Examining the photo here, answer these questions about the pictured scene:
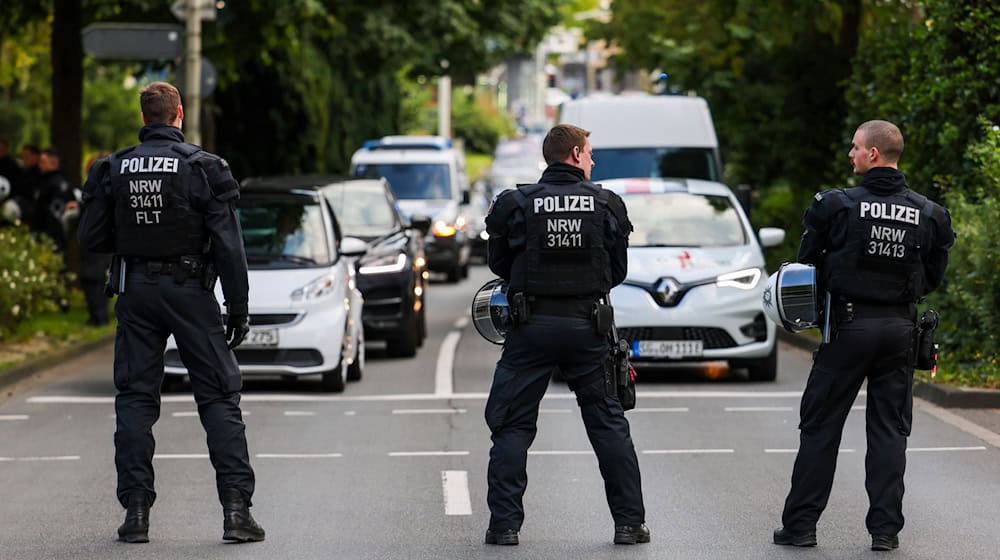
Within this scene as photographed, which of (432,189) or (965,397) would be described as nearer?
(965,397)

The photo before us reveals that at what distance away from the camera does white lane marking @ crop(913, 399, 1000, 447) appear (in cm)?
1126

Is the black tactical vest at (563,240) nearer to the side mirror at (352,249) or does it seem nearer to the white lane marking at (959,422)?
the white lane marking at (959,422)

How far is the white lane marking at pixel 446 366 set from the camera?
14550 mm

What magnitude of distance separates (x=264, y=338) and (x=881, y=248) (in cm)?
732

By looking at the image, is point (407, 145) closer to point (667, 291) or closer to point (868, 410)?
point (667, 291)

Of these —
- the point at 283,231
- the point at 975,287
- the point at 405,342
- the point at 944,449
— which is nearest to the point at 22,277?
the point at 283,231

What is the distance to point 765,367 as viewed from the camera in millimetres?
14836

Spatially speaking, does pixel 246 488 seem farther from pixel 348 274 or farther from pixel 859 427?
pixel 348 274

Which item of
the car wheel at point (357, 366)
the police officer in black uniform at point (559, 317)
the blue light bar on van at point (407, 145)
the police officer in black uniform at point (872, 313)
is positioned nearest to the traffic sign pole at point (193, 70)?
the car wheel at point (357, 366)

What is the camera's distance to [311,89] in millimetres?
37375

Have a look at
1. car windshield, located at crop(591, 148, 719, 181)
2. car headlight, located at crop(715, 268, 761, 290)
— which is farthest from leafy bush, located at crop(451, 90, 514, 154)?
car headlight, located at crop(715, 268, 761, 290)

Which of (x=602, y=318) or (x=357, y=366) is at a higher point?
(x=602, y=318)

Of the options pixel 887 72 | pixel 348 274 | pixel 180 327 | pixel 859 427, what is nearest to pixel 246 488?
pixel 180 327

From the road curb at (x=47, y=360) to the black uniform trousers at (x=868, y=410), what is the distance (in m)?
8.47
